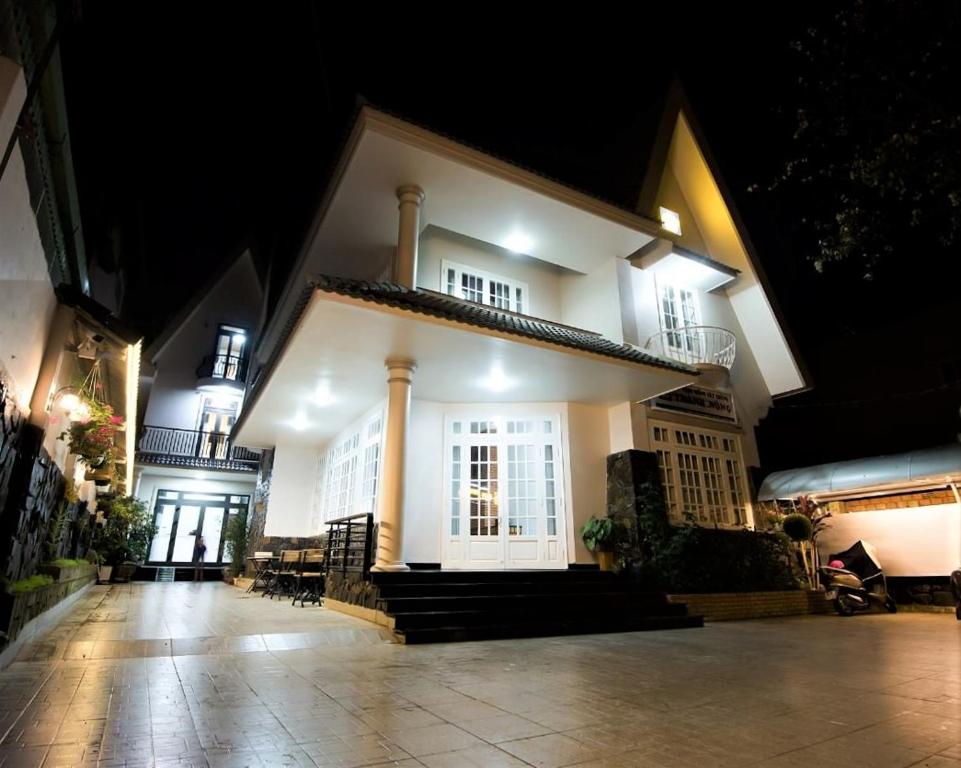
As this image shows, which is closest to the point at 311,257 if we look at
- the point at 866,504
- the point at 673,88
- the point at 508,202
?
the point at 508,202

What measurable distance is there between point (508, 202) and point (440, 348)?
371cm

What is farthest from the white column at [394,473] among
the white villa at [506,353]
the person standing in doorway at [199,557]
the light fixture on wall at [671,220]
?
the person standing in doorway at [199,557]

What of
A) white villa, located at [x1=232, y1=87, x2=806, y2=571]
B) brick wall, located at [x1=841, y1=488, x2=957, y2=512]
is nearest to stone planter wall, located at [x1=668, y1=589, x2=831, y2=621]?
white villa, located at [x1=232, y1=87, x2=806, y2=571]

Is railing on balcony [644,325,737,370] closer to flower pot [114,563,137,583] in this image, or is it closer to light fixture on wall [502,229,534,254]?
light fixture on wall [502,229,534,254]

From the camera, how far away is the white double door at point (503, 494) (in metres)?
8.95

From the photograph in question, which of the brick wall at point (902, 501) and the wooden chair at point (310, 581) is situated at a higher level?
the brick wall at point (902, 501)

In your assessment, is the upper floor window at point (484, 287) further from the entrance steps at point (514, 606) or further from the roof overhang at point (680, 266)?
the entrance steps at point (514, 606)

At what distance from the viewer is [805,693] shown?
3.42 meters

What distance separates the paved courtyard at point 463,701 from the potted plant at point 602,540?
290cm

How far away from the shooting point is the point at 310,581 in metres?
9.59

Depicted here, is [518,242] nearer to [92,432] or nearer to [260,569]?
[92,432]

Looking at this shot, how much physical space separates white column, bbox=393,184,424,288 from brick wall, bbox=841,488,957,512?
9972 millimetres

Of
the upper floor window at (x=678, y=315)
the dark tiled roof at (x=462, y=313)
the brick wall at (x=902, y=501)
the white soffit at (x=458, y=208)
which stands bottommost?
the brick wall at (x=902, y=501)

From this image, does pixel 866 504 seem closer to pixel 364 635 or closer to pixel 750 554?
pixel 750 554
